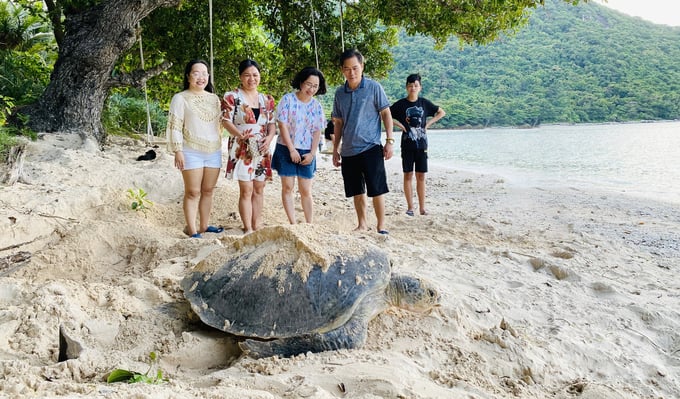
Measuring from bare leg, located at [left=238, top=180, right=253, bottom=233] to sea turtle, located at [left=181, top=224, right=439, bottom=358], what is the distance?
1576 mm

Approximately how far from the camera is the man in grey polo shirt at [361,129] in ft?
13.6

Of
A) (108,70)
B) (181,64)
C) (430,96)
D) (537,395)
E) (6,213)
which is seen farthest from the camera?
(430,96)

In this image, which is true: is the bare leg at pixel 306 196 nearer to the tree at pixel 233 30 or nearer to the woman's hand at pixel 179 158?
the woman's hand at pixel 179 158

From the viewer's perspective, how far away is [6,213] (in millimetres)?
3234

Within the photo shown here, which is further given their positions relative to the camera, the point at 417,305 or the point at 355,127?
the point at 355,127

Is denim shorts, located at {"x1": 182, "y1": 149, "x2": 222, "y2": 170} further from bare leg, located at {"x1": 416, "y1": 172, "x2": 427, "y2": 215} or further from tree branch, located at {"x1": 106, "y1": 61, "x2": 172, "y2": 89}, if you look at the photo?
tree branch, located at {"x1": 106, "y1": 61, "x2": 172, "y2": 89}

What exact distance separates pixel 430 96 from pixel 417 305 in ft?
121

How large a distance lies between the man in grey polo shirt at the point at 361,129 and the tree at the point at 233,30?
136 inches

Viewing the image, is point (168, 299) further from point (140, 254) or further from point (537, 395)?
point (537, 395)

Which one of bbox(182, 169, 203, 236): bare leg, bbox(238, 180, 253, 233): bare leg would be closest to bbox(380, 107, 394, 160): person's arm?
bbox(238, 180, 253, 233): bare leg

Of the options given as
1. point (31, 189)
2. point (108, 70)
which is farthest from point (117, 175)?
point (108, 70)

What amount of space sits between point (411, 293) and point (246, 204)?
2.10 m

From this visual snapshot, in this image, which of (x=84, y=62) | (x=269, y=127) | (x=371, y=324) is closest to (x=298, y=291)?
(x=371, y=324)

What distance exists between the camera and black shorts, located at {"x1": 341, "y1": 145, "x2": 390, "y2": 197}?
13.8 ft
